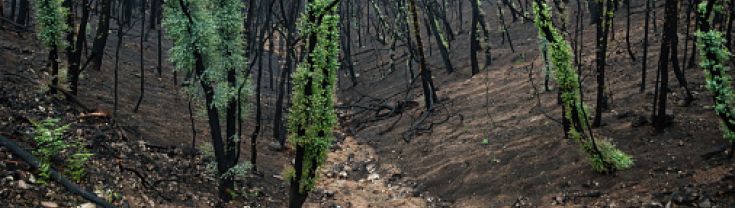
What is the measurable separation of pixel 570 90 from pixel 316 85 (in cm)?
584

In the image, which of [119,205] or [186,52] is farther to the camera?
[186,52]

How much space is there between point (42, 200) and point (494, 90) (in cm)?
1733

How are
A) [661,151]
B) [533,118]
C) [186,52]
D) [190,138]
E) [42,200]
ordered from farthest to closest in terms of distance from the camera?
1. [190,138]
2. [533,118]
3. [186,52]
4. [661,151]
5. [42,200]

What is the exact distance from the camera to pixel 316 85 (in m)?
11.0

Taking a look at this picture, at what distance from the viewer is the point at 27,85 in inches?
618

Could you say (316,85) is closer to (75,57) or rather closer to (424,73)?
(424,73)

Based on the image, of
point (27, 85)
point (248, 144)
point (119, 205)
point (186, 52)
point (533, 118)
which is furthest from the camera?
point (248, 144)

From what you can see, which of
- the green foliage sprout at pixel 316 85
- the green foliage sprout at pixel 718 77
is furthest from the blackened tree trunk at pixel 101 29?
the green foliage sprout at pixel 718 77

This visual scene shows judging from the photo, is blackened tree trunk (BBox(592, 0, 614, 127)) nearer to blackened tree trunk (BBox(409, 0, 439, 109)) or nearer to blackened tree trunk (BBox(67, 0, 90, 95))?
blackened tree trunk (BBox(409, 0, 439, 109))

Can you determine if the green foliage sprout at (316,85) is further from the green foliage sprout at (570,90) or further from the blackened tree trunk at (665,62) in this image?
the blackened tree trunk at (665,62)

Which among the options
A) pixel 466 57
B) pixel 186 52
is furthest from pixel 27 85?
pixel 466 57

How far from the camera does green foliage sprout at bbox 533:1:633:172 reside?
1182 centimetres

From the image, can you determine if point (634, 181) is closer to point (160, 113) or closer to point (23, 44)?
point (160, 113)

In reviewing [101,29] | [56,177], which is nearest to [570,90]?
[56,177]
